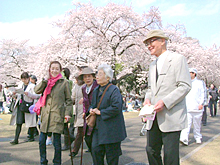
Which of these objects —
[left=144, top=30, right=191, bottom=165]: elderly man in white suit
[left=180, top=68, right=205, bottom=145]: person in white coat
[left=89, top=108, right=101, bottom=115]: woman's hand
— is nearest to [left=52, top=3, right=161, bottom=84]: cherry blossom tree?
[left=180, top=68, right=205, bottom=145]: person in white coat

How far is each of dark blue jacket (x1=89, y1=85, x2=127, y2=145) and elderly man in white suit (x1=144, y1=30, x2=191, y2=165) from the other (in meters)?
0.50

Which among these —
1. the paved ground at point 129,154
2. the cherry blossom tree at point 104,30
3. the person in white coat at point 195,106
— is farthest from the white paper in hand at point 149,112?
the cherry blossom tree at point 104,30

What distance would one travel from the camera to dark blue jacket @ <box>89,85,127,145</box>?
308 cm

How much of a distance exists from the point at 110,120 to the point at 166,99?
0.95 m

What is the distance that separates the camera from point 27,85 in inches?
251

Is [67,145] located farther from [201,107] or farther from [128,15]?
[128,15]

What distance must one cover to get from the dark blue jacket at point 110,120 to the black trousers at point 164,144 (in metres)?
0.55

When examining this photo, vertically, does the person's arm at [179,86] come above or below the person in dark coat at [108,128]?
above

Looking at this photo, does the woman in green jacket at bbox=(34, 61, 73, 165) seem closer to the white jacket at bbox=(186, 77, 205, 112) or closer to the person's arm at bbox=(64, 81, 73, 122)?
the person's arm at bbox=(64, 81, 73, 122)

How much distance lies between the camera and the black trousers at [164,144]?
2.52 metres

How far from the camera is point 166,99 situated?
8.14ft

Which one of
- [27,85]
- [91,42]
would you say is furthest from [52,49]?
[27,85]

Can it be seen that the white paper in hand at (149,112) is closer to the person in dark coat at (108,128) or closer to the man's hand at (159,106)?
the man's hand at (159,106)

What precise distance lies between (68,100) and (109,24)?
17991 mm
